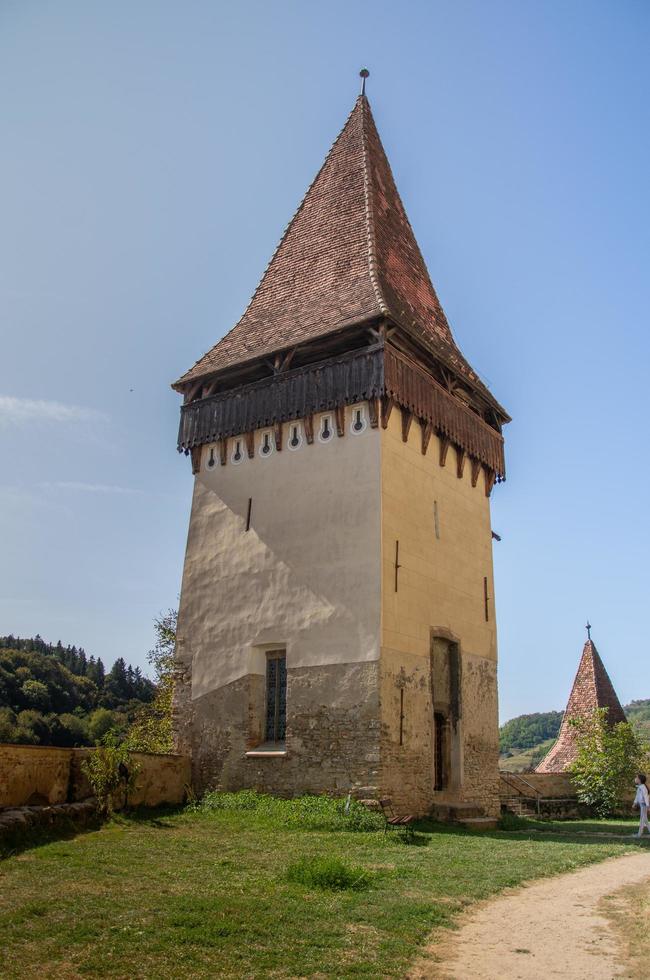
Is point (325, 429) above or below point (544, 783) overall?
above

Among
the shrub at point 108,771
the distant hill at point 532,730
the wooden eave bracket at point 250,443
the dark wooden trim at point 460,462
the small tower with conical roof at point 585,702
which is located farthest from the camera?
the distant hill at point 532,730

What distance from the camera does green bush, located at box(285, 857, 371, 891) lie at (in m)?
8.59

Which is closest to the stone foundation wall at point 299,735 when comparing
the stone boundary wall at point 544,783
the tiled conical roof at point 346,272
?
the tiled conical roof at point 346,272

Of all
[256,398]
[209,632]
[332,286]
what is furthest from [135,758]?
[332,286]

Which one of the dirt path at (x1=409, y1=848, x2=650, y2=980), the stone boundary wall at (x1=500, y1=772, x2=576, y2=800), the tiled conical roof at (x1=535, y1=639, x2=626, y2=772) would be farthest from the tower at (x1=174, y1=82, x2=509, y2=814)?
the tiled conical roof at (x1=535, y1=639, x2=626, y2=772)

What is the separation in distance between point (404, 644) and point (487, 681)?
4252mm

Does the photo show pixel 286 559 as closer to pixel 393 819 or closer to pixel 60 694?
pixel 393 819

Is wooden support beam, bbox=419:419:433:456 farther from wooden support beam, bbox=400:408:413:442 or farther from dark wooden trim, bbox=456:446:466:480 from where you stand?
dark wooden trim, bbox=456:446:466:480

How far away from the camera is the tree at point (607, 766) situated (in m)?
22.5

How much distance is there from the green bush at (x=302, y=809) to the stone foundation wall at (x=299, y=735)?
0.32m

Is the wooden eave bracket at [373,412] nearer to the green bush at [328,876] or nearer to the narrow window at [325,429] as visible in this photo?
the narrow window at [325,429]

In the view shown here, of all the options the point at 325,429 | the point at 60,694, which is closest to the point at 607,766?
the point at 325,429

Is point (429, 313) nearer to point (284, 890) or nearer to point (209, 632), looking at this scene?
point (209, 632)

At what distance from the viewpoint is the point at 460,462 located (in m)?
19.6
